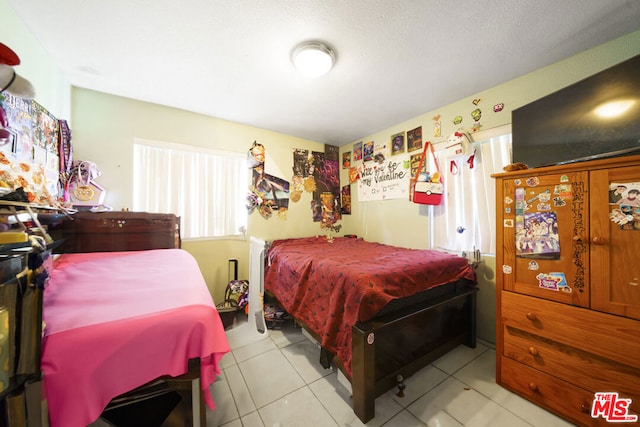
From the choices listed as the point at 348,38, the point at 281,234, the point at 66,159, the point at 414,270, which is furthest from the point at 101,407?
the point at 281,234

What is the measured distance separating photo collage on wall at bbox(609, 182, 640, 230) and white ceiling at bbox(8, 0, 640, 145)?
1.09 metres

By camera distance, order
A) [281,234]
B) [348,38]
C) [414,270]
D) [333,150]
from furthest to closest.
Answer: [333,150], [281,234], [414,270], [348,38]

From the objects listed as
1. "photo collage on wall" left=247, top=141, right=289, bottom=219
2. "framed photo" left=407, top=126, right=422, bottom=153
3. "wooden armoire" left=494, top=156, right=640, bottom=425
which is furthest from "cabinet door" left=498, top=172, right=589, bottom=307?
"photo collage on wall" left=247, top=141, right=289, bottom=219

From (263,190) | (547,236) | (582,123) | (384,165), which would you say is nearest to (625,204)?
(547,236)

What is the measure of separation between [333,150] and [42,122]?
3153 millimetres

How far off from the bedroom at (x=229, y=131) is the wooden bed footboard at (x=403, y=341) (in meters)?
0.43

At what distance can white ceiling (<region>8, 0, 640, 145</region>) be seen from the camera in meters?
1.28

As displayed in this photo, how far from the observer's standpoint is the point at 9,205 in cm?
79

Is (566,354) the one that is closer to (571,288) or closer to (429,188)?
(571,288)

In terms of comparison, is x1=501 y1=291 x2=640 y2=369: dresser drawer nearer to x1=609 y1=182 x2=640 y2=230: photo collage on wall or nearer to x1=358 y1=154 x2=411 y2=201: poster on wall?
x1=609 y1=182 x2=640 y2=230: photo collage on wall

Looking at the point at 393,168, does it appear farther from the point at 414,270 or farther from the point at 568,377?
the point at 568,377

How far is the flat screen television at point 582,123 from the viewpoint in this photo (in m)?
1.21

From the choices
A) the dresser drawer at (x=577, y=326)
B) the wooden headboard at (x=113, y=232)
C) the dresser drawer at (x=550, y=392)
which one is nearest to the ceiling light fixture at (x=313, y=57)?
the wooden headboard at (x=113, y=232)

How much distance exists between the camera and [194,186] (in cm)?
262
